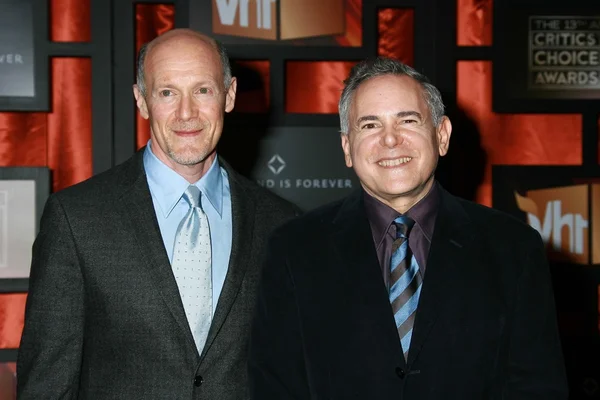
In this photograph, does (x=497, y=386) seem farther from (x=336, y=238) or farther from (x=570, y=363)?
(x=570, y=363)

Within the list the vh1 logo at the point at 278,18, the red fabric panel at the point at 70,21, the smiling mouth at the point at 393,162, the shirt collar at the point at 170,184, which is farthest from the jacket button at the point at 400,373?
the red fabric panel at the point at 70,21

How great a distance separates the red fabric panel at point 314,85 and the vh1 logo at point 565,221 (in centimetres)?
78

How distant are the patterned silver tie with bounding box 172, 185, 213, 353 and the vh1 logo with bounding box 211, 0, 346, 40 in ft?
3.77

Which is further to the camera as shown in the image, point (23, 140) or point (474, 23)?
point (474, 23)

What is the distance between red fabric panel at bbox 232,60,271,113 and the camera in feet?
9.25

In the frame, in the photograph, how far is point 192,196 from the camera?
1814mm

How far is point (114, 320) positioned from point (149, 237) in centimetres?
20

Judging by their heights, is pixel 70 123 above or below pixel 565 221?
above

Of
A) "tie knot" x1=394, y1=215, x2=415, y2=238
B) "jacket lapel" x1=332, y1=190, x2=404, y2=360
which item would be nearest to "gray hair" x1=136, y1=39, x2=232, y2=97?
"jacket lapel" x1=332, y1=190, x2=404, y2=360

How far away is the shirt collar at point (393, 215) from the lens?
63.0 inches

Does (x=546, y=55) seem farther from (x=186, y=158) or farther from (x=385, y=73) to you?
(x=186, y=158)

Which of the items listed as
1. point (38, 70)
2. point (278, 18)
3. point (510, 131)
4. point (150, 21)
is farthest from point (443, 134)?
point (38, 70)

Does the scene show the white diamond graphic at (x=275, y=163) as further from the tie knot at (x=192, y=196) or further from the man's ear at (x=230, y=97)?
the tie knot at (x=192, y=196)

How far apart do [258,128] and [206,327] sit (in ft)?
3.87
